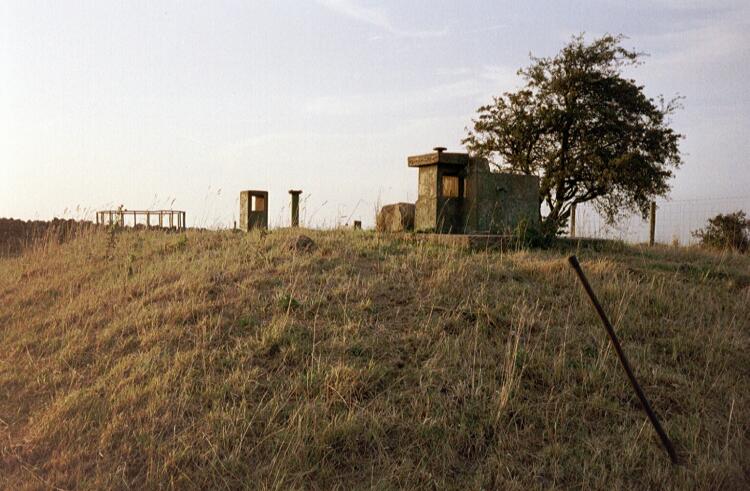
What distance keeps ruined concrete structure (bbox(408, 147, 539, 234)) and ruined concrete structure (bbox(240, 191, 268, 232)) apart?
4.74 meters

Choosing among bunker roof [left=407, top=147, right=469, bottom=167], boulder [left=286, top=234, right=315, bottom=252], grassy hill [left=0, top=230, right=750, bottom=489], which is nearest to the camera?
grassy hill [left=0, top=230, right=750, bottom=489]

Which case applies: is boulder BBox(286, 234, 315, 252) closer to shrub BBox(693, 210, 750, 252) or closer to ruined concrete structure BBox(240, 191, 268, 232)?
ruined concrete structure BBox(240, 191, 268, 232)

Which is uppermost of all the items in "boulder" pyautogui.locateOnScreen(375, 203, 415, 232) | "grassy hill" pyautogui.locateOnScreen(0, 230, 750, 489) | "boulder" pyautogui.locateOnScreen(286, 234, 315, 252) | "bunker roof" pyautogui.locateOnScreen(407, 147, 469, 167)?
"bunker roof" pyautogui.locateOnScreen(407, 147, 469, 167)

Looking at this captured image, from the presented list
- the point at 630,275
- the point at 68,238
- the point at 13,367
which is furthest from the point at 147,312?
the point at 68,238

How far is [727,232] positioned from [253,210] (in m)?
13.8

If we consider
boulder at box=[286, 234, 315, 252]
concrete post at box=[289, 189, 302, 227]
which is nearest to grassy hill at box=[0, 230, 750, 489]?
boulder at box=[286, 234, 315, 252]

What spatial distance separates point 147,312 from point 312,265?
2.25 m

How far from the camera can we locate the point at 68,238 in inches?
551

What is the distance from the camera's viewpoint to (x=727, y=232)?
18.2m

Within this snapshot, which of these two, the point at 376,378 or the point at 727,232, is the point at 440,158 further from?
the point at 727,232

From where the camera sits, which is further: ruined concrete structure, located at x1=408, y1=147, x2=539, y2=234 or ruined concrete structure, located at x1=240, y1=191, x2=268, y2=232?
ruined concrete structure, located at x1=240, y1=191, x2=268, y2=232

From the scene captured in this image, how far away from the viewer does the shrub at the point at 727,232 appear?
17400 millimetres

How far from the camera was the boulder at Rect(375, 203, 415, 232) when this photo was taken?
13039 mm

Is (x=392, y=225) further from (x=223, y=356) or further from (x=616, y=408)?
(x=616, y=408)
